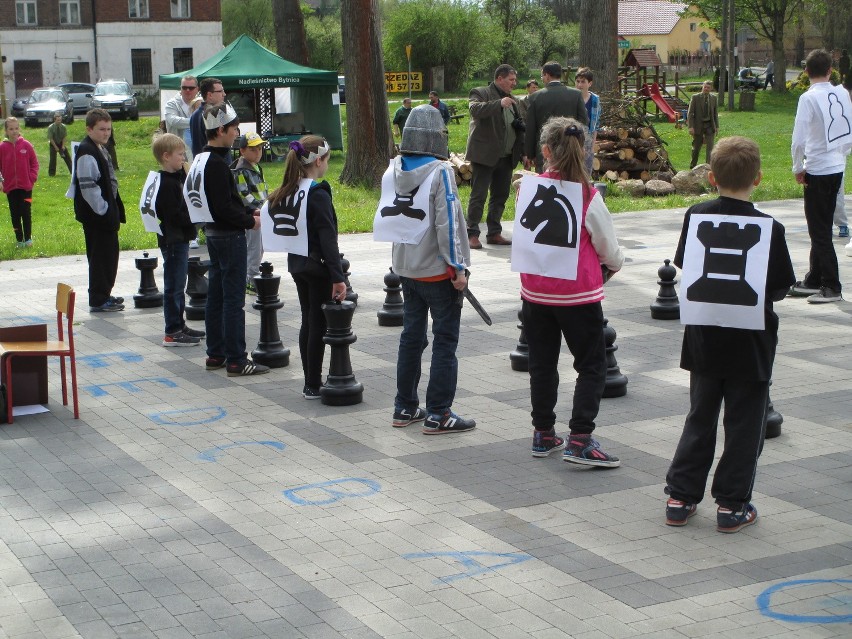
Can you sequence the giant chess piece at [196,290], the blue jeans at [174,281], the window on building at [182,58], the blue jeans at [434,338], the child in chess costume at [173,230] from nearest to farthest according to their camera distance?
the blue jeans at [434,338] → the child in chess costume at [173,230] → the blue jeans at [174,281] → the giant chess piece at [196,290] → the window on building at [182,58]

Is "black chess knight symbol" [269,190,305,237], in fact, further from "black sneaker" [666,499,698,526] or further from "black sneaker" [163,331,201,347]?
"black sneaker" [666,499,698,526]

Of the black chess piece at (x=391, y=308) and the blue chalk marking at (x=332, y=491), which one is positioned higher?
the black chess piece at (x=391, y=308)

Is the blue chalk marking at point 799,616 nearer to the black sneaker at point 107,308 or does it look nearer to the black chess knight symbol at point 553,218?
the black chess knight symbol at point 553,218

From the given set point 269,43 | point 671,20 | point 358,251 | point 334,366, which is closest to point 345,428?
point 334,366

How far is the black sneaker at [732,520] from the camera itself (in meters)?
5.71

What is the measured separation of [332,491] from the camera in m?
6.44

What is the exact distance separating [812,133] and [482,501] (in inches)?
251

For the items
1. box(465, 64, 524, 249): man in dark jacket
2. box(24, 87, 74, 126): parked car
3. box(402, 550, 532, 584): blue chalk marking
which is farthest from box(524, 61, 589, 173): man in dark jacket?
box(24, 87, 74, 126): parked car

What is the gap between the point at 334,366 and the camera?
8.27m

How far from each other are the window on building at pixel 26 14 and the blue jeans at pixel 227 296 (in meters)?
63.2

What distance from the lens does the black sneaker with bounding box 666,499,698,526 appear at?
5.81 meters

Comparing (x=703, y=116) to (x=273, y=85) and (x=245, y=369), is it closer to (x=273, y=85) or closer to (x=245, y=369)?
(x=273, y=85)

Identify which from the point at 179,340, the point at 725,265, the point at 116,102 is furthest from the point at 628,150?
the point at 116,102

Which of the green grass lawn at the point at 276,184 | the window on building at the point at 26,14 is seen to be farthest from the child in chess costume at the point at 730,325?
the window on building at the point at 26,14
